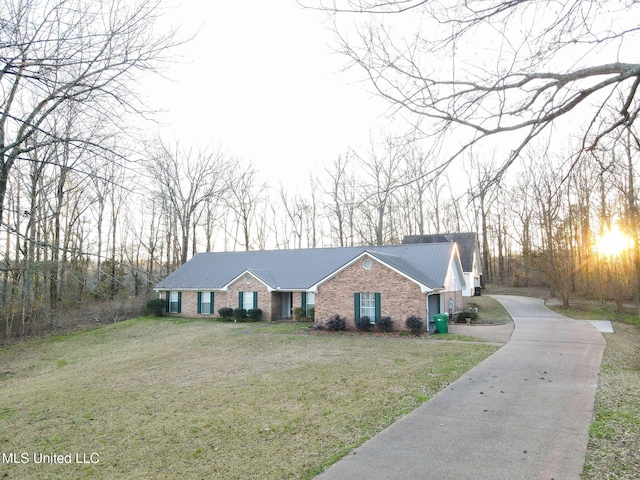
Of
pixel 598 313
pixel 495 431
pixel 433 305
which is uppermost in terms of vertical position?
pixel 433 305

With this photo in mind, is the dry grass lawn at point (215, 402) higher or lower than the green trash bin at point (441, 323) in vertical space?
lower

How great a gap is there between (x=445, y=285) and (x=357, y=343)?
7384 mm

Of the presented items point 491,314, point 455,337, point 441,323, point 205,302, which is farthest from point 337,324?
point 205,302

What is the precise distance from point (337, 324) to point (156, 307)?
1459cm

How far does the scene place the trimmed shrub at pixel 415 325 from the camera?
60.0 ft

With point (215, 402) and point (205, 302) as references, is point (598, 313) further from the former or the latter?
point (205, 302)

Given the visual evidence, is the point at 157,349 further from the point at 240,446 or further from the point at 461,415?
the point at 461,415

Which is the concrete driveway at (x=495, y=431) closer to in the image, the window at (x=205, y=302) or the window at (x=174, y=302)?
the window at (x=205, y=302)

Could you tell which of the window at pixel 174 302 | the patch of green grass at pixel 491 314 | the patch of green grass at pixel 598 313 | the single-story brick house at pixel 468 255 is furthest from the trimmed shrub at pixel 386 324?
the single-story brick house at pixel 468 255

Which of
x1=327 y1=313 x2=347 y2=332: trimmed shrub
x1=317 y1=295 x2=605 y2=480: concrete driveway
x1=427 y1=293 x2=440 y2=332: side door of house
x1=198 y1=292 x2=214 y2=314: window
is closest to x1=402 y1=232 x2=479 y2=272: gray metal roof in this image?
x1=427 y1=293 x2=440 y2=332: side door of house

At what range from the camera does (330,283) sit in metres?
20.9

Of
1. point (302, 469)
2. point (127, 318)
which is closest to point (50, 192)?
point (302, 469)

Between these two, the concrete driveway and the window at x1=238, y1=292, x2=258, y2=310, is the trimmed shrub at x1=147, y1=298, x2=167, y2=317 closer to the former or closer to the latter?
the window at x1=238, y1=292, x2=258, y2=310

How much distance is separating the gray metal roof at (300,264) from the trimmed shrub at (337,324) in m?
2.27
